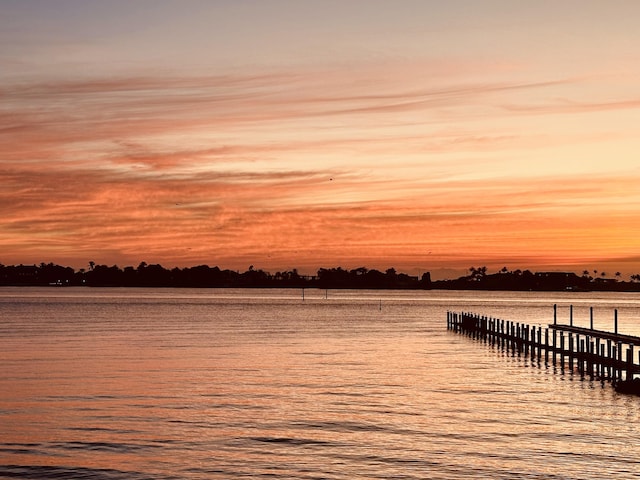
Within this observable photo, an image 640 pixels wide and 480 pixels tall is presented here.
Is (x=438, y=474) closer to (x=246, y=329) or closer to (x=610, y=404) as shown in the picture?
(x=610, y=404)

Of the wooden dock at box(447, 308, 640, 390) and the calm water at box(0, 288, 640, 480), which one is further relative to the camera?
the wooden dock at box(447, 308, 640, 390)

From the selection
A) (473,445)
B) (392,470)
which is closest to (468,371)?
(473,445)

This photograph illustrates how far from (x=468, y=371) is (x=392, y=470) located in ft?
77.7

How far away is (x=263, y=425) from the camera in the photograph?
1096 inches

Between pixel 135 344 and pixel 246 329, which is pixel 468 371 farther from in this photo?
pixel 246 329

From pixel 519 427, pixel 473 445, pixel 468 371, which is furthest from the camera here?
pixel 468 371

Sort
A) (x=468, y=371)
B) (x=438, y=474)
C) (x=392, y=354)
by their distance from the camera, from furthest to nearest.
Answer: (x=392, y=354) < (x=468, y=371) < (x=438, y=474)

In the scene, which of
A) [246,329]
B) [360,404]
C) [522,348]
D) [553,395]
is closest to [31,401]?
[360,404]

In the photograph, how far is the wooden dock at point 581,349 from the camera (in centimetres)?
4162

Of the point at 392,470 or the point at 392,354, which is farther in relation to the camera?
the point at 392,354

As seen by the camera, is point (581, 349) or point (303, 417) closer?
point (303, 417)

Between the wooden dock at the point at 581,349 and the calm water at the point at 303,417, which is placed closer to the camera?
the calm water at the point at 303,417

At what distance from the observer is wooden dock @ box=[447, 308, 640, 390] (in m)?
41.6

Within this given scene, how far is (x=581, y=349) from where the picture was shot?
49.8 m
